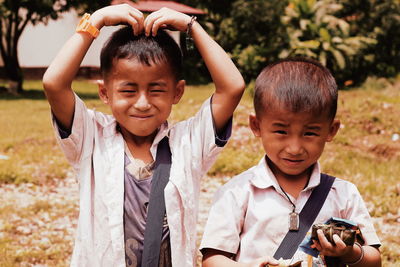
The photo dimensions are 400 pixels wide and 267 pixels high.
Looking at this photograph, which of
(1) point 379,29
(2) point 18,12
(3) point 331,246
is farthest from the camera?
(1) point 379,29

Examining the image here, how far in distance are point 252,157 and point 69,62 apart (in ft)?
16.1

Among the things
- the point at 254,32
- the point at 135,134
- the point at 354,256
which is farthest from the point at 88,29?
the point at 254,32

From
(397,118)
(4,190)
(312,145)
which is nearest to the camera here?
(312,145)

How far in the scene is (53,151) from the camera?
7773 millimetres

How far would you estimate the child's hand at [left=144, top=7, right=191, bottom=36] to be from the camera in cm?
241

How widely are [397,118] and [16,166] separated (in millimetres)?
6139

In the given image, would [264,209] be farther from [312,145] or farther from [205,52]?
[205,52]

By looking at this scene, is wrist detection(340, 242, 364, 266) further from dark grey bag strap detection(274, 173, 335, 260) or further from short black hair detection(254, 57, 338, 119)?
short black hair detection(254, 57, 338, 119)

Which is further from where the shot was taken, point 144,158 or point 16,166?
point 16,166

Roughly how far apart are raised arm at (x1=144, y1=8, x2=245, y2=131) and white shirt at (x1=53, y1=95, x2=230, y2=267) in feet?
0.26

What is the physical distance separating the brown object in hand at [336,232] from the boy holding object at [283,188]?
182 mm

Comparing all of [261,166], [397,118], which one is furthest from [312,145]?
[397,118]

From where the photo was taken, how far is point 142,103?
245cm

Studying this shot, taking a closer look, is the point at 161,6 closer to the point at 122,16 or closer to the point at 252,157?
the point at 252,157
